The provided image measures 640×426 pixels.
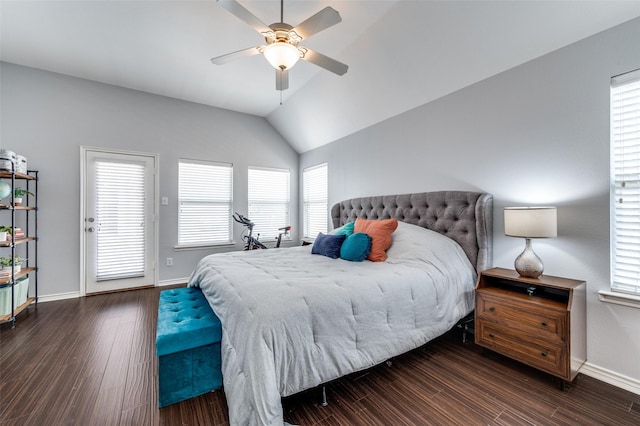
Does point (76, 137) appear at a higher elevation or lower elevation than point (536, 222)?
higher

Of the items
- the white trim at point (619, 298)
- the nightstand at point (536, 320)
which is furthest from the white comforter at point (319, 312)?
the white trim at point (619, 298)

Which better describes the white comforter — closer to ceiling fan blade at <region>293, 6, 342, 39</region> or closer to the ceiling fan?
the ceiling fan

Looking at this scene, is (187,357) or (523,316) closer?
(187,357)

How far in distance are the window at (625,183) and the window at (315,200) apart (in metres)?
3.55

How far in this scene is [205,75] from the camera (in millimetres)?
3582

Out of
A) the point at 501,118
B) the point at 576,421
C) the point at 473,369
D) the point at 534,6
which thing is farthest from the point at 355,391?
the point at 534,6

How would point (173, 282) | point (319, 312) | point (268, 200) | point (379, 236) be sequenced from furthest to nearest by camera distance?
point (268, 200) < point (173, 282) < point (379, 236) < point (319, 312)

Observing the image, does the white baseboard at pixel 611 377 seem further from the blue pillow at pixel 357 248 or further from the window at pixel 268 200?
the window at pixel 268 200

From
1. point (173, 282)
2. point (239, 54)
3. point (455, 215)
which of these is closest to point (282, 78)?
point (239, 54)

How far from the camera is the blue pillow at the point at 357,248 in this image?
2525 millimetres

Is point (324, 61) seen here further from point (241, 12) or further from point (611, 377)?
point (611, 377)

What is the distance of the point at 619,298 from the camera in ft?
5.83

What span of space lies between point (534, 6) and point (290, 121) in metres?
3.54

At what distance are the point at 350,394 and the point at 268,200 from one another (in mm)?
4002
